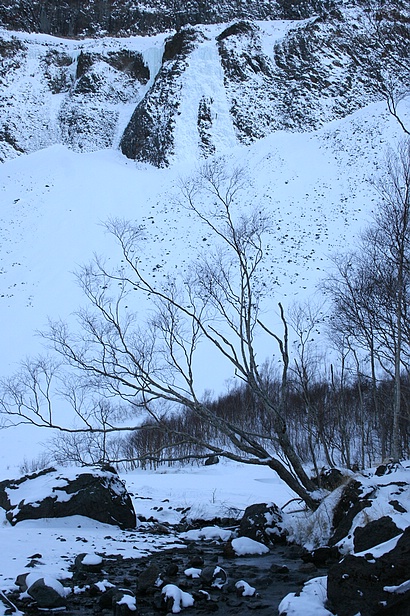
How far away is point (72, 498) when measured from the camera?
9.38 meters

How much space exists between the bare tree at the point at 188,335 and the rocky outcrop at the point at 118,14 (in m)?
34.8

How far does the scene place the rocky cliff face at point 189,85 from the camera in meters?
45.2

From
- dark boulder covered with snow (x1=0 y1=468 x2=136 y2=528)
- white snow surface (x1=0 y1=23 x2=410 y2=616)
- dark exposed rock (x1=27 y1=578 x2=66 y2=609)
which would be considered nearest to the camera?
dark exposed rock (x1=27 y1=578 x2=66 y2=609)

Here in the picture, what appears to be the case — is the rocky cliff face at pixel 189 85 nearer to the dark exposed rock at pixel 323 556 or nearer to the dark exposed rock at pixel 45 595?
the dark exposed rock at pixel 323 556

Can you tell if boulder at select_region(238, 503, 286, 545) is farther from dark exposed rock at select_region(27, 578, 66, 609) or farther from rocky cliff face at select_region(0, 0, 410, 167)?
rocky cliff face at select_region(0, 0, 410, 167)

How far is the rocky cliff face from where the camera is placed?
45.2m

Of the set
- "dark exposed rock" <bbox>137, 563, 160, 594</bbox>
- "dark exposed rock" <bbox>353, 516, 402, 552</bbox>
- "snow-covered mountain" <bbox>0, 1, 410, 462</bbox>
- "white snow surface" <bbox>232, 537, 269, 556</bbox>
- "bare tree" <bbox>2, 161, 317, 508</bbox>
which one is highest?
"snow-covered mountain" <bbox>0, 1, 410, 462</bbox>

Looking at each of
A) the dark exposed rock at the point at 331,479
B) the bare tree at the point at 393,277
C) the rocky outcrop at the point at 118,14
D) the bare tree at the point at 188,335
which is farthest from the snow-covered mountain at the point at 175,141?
the dark exposed rock at the point at 331,479

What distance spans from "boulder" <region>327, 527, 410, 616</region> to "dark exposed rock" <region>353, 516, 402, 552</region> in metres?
1.04

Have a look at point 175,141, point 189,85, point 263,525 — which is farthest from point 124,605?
point 189,85

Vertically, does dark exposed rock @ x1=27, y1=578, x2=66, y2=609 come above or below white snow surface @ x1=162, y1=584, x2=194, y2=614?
above

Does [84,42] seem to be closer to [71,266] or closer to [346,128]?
[346,128]

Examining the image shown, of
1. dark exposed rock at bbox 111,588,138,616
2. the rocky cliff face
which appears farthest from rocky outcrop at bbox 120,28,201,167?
dark exposed rock at bbox 111,588,138,616

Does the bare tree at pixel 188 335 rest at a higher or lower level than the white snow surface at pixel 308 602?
higher
